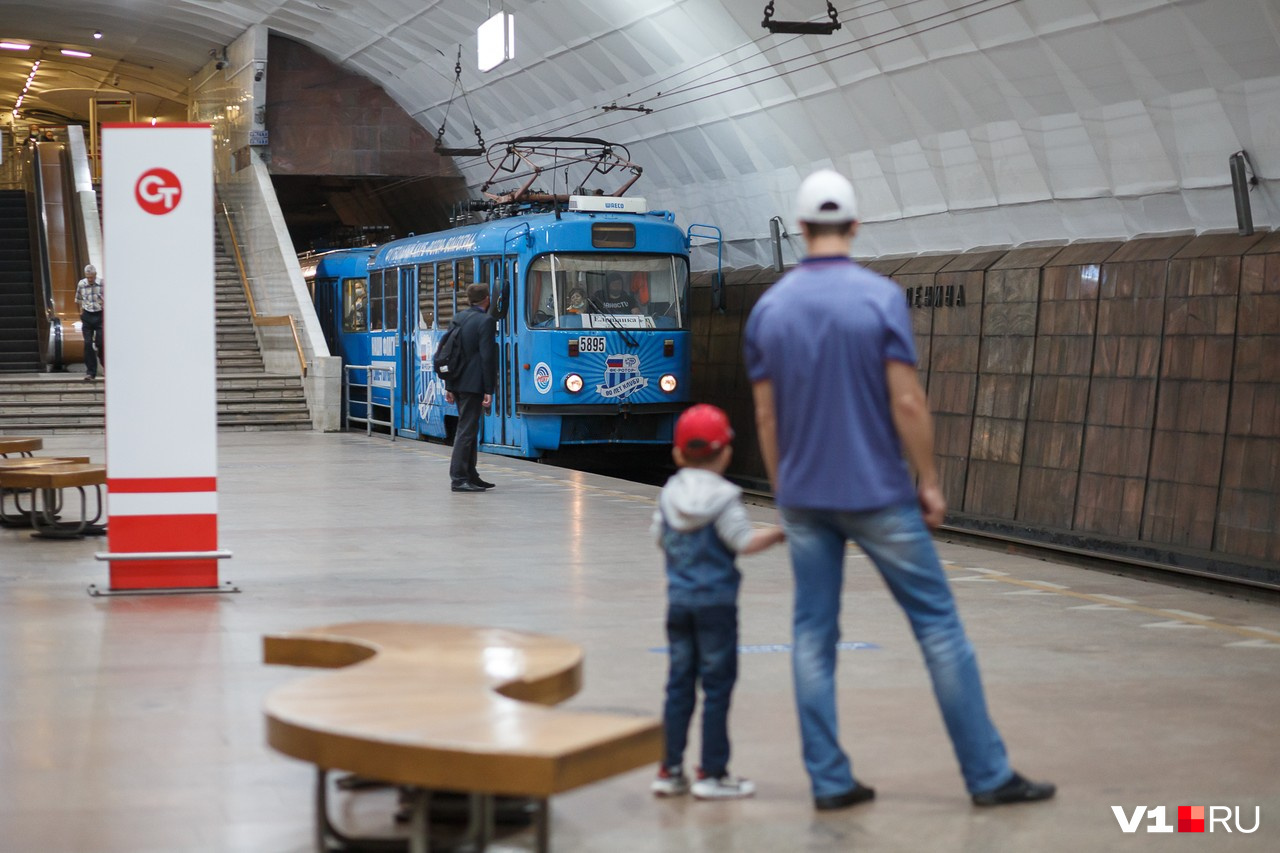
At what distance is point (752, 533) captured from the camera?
16.0ft

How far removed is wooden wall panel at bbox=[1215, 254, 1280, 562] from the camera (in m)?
12.1

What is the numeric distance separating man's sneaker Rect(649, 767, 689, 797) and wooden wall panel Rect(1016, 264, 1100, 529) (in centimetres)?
1031

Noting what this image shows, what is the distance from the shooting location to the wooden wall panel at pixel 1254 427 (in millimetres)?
12062

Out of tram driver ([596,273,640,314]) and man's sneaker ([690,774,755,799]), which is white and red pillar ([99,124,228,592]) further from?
tram driver ([596,273,640,314])

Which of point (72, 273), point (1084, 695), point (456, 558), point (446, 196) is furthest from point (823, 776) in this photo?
point (446, 196)

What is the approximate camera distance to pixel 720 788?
4949 mm

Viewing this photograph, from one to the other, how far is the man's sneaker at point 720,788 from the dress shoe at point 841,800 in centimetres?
24

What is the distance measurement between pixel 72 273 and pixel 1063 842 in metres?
30.0

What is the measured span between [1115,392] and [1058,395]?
0.91 metres

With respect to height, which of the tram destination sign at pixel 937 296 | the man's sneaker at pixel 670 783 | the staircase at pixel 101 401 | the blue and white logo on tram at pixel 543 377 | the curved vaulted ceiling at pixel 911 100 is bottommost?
the staircase at pixel 101 401

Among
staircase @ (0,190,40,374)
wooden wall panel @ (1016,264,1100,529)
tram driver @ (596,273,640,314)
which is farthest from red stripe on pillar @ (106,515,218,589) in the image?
staircase @ (0,190,40,374)

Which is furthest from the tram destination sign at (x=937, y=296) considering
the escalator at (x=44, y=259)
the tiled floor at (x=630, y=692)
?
the escalator at (x=44, y=259)

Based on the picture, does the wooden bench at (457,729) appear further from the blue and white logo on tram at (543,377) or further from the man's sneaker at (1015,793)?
the blue and white logo on tram at (543,377)

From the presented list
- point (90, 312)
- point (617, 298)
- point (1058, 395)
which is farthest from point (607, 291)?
point (90, 312)
